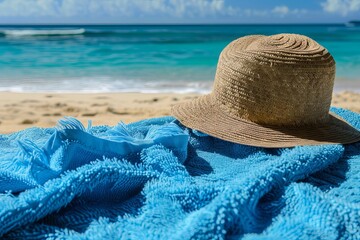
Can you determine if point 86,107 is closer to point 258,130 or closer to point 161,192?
point 258,130

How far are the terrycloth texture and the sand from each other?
4.50 ft

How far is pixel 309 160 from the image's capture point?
4.61 ft

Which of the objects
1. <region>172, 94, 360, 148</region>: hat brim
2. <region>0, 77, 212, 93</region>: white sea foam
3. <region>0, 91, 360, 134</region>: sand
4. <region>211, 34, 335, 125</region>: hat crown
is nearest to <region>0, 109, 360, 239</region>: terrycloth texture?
<region>172, 94, 360, 148</region>: hat brim

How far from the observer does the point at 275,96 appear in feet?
5.55

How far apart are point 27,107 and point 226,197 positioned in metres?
2.67

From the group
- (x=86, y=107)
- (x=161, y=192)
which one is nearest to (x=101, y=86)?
(x=86, y=107)

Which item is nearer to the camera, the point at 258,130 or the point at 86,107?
the point at 258,130

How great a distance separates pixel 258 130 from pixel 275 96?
154mm

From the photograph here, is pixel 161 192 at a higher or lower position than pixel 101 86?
higher

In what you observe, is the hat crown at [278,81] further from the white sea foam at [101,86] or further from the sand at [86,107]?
the white sea foam at [101,86]

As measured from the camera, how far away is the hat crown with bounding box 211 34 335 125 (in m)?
1.67

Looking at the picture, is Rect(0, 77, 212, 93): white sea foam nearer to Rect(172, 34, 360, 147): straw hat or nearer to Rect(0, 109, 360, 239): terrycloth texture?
Rect(172, 34, 360, 147): straw hat

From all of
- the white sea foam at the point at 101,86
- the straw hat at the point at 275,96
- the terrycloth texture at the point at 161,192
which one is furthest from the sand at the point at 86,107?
the terrycloth texture at the point at 161,192

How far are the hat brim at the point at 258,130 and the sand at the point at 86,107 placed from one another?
107 cm
